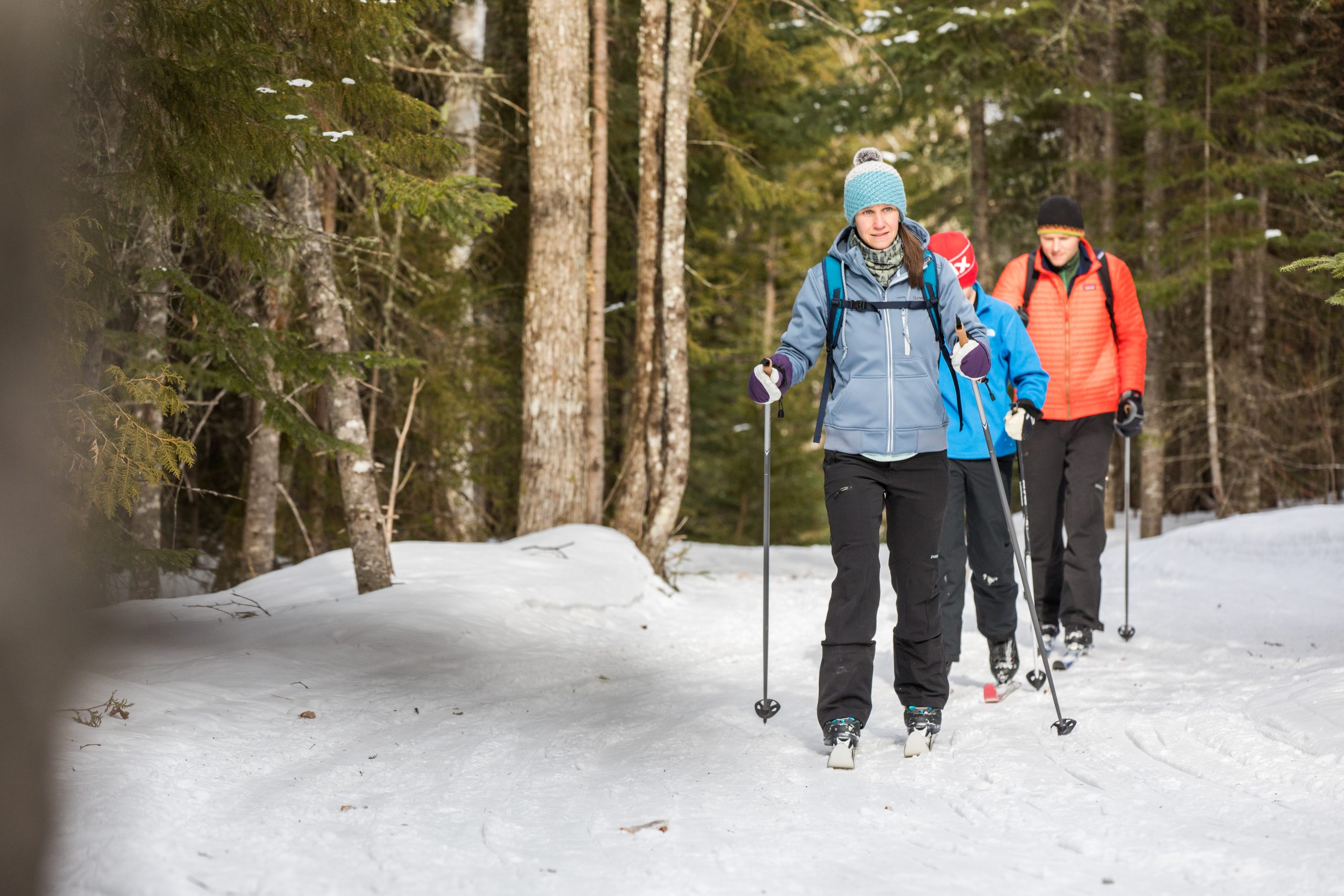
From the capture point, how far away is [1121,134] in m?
17.4

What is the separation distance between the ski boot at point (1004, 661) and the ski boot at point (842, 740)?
59.6 inches

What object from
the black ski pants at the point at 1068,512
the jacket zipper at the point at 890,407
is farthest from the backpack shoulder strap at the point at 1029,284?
the jacket zipper at the point at 890,407

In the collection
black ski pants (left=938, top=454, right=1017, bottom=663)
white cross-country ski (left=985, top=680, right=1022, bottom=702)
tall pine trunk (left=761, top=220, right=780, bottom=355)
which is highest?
tall pine trunk (left=761, top=220, right=780, bottom=355)

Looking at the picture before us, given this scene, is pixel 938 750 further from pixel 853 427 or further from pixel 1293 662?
pixel 1293 662

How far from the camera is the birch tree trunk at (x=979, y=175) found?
15.1 metres

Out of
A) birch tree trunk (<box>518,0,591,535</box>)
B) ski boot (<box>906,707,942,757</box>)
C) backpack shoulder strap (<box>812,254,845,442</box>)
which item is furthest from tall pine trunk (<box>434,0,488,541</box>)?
ski boot (<box>906,707,942,757</box>)

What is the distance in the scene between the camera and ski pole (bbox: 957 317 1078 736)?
427 cm

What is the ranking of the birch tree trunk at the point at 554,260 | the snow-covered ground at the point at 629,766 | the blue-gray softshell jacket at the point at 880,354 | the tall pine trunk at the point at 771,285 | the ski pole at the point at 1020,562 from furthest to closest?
the tall pine trunk at the point at 771,285 → the birch tree trunk at the point at 554,260 → the ski pole at the point at 1020,562 → the blue-gray softshell jacket at the point at 880,354 → the snow-covered ground at the point at 629,766

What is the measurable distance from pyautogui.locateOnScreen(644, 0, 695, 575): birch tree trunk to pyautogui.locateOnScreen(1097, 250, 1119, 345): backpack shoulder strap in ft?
14.2

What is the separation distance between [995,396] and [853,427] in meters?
1.63

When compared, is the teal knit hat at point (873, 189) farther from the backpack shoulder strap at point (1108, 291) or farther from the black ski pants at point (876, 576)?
the backpack shoulder strap at point (1108, 291)

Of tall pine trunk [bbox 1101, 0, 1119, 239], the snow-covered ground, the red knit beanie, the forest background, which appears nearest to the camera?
the snow-covered ground

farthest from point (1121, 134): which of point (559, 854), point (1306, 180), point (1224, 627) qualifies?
point (559, 854)

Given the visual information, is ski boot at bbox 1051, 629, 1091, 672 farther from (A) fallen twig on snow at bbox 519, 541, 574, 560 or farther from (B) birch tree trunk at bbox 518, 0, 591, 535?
(B) birch tree trunk at bbox 518, 0, 591, 535
